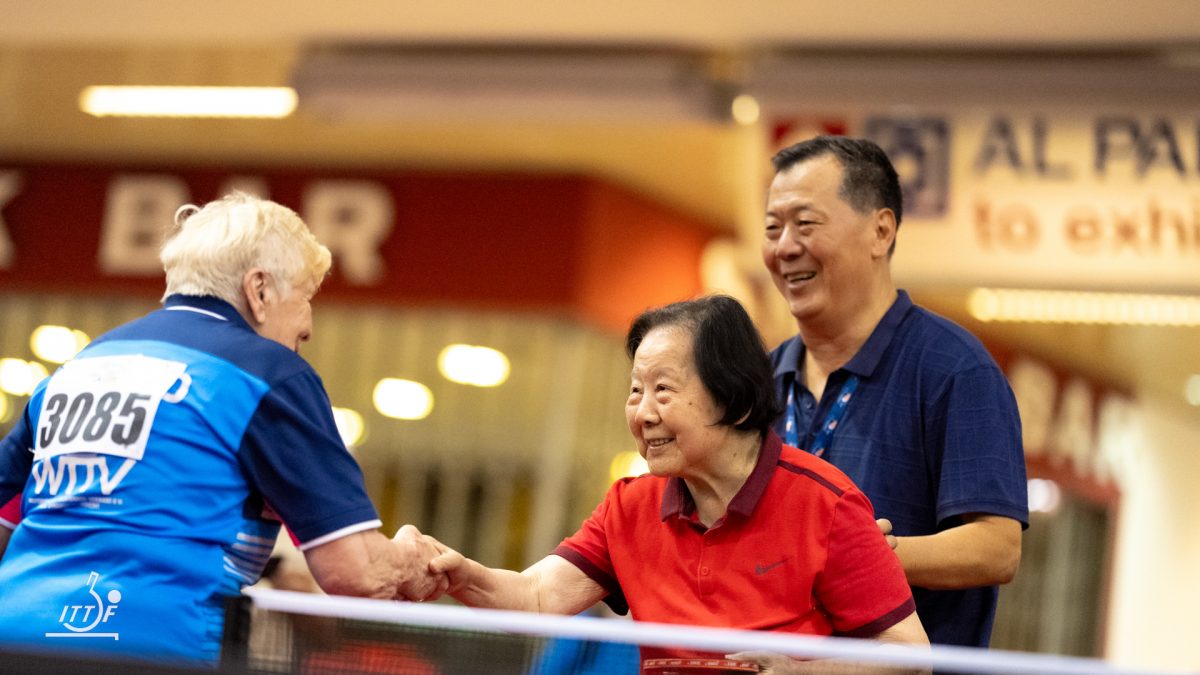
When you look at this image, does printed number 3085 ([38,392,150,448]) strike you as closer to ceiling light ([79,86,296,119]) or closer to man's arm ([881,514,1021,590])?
man's arm ([881,514,1021,590])

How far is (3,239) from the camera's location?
8859mm

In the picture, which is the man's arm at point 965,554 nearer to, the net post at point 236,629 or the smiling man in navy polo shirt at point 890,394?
the smiling man in navy polo shirt at point 890,394

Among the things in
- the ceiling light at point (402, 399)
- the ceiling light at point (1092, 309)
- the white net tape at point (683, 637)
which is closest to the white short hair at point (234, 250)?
the white net tape at point (683, 637)

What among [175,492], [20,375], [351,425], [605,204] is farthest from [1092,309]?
[20,375]

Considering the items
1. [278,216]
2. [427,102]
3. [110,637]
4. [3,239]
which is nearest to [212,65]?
[427,102]

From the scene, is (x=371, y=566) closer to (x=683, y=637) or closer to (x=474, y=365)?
(x=683, y=637)

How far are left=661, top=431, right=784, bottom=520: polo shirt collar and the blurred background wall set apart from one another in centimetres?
323

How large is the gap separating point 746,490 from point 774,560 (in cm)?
12

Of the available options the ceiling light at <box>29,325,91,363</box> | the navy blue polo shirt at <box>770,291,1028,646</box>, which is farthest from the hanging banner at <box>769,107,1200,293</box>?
the ceiling light at <box>29,325,91,363</box>

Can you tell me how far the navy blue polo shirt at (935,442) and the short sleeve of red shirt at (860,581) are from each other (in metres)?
0.38

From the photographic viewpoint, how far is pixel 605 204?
8102 mm

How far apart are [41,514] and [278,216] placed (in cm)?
61

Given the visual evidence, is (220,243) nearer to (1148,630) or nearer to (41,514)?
(41,514)

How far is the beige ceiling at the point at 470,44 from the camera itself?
557 centimetres
